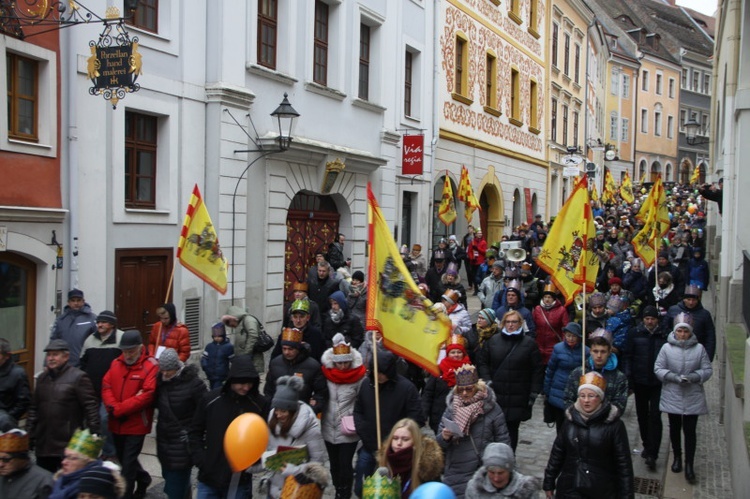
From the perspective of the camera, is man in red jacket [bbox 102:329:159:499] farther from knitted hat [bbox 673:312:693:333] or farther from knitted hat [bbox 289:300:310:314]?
knitted hat [bbox 673:312:693:333]

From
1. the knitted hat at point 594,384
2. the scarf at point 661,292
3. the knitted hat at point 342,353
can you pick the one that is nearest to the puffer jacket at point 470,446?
the knitted hat at point 594,384

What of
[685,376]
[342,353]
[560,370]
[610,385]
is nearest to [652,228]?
[685,376]

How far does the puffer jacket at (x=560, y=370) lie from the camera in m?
8.23

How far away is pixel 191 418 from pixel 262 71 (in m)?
9.31

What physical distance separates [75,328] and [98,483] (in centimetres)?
492

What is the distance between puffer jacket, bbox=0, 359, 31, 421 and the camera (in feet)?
23.3

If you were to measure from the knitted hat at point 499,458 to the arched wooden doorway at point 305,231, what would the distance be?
11.5m

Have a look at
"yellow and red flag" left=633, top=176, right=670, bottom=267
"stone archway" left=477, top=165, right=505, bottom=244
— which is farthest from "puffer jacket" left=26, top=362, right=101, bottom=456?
"stone archway" left=477, top=165, right=505, bottom=244

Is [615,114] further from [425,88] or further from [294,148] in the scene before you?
[294,148]

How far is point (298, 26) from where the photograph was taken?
52.9 ft

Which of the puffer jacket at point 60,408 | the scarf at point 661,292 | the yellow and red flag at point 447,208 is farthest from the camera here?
the yellow and red flag at point 447,208

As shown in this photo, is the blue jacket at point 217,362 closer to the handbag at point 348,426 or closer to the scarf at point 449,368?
the handbag at point 348,426

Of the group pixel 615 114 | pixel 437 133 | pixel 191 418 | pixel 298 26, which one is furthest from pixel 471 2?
pixel 615 114

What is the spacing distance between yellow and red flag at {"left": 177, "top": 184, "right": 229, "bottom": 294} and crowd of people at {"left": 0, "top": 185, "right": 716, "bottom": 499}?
72cm
